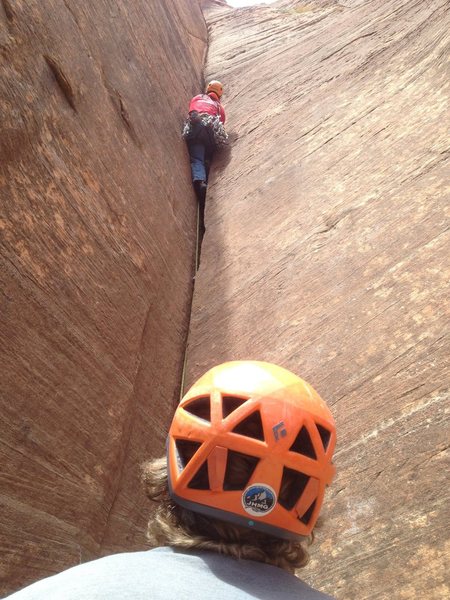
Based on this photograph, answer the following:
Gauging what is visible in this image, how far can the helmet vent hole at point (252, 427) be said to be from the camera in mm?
2129

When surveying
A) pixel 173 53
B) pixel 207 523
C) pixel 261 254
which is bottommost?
pixel 261 254

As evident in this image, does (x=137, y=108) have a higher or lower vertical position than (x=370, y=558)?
higher

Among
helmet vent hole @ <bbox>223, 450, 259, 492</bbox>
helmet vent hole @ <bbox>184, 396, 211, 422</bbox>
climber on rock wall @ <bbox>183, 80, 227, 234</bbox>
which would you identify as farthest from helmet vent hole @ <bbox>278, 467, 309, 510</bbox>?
climber on rock wall @ <bbox>183, 80, 227, 234</bbox>

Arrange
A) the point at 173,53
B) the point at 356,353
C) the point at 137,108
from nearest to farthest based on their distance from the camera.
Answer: the point at 356,353 < the point at 137,108 < the point at 173,53

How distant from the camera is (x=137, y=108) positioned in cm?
677

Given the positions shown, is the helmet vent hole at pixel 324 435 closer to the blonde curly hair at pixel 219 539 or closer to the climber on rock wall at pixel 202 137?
the blonde curly hair at pixel 219 539

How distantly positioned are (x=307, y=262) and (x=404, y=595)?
10.6 ft

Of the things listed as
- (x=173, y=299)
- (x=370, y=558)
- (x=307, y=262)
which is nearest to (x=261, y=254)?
(x=307, y=262)

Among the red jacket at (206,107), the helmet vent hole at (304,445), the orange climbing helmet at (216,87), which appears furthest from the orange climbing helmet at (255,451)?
the orange climbing helmet at (216,87)

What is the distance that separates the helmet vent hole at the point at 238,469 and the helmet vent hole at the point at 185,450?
16 centimetres

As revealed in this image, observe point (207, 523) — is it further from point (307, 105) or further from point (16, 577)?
point (307, 105)

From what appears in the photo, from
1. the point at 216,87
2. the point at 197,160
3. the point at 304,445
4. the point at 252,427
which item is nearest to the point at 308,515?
the point at 304,445

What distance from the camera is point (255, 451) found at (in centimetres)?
205

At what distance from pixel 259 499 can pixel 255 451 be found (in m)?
0.18
